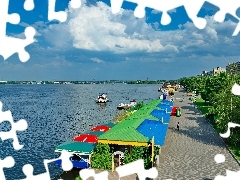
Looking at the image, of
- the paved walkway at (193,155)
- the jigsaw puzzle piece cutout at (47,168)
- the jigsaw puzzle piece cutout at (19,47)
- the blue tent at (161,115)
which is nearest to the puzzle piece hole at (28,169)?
the jigsaw puzzle piece cutout at (47,168)

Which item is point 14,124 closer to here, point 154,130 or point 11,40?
point 11,40

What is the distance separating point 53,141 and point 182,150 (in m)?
19.4

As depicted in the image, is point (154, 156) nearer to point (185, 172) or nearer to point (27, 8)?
point (185, 172)

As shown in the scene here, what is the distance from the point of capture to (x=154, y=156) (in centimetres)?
2175

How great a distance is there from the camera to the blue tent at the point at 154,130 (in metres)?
22.1

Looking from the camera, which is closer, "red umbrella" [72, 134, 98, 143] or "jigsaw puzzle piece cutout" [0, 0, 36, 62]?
"jigsaw puzzle piece cutout" [0, 0, 36, 62]

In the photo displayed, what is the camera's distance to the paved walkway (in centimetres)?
1992

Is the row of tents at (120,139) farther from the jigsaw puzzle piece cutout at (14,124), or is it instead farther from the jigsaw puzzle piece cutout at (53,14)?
the jigsaw puzzle piece cutout at (53,14)

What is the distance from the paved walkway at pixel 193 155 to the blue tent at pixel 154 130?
1660 millimetres

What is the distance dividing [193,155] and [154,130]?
Answer: 372 cm

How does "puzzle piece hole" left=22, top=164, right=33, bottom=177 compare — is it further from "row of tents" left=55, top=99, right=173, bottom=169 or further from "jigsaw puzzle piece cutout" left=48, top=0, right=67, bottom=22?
"row of tents" left=55, top=99, right=173, bottom=169

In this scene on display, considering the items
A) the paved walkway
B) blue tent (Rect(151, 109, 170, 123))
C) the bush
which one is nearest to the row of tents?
the bush

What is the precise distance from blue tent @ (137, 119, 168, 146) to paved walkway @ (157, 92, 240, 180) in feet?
5.45

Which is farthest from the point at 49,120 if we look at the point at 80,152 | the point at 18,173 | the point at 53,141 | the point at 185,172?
the point at 185,172
